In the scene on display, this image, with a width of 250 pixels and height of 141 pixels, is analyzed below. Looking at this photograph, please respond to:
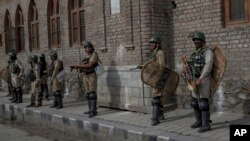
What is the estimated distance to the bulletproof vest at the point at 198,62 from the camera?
6.65 meters

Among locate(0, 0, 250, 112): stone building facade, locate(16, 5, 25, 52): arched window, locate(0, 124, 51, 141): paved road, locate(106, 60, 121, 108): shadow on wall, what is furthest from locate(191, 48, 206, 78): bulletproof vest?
locate(16, 5, 25, 52): arched window

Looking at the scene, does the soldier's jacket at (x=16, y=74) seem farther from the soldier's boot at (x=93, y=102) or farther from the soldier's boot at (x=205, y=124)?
the soldier's boot at (x=205, y=124)

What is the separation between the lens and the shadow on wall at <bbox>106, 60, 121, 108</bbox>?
997cm

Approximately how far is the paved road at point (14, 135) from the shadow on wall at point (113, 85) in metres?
2.10

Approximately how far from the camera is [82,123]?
870 cm

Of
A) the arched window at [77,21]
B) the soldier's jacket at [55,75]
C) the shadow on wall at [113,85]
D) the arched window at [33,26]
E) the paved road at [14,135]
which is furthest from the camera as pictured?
the arched window at [33,26]

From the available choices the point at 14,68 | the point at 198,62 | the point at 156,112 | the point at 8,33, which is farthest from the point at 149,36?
the point at 8,33

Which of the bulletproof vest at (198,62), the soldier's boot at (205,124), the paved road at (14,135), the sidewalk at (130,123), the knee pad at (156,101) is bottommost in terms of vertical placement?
the paved road at (14,135)

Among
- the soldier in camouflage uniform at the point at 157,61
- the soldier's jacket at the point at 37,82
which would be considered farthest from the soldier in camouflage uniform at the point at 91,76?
the soldier's jacket at the point at 37,82

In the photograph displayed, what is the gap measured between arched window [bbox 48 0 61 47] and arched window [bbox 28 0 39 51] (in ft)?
4.34

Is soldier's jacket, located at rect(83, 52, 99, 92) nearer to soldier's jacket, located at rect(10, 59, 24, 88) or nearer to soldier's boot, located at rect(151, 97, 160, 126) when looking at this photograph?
soldier's boot, located at rect(151, 97, 160, 126)

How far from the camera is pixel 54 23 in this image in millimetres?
14992

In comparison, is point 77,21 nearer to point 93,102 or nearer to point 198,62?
point 93,102

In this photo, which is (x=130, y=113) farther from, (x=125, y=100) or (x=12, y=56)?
(x=12, y=56)
